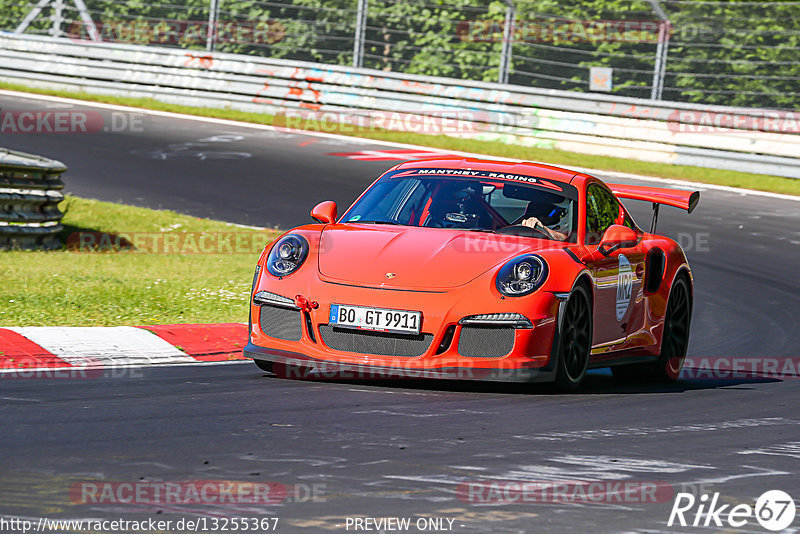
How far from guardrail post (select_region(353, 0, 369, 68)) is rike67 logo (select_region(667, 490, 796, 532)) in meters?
17.4

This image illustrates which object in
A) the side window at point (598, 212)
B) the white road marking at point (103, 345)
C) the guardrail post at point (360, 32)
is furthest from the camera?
the guardrail post at point (360, 32)

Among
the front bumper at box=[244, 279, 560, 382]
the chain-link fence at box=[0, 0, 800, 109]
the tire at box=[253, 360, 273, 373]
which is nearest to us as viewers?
the front bumper at box=[244, 279, 560, 382]

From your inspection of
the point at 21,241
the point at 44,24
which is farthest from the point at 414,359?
the point at 44,24

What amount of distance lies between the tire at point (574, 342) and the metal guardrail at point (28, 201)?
5.99m

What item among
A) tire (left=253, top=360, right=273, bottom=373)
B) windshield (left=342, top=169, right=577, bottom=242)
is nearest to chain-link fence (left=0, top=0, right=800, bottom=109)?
windshield (left=342, top=169, right=577, bottom=242)

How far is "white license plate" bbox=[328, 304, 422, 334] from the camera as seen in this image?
6.62 m

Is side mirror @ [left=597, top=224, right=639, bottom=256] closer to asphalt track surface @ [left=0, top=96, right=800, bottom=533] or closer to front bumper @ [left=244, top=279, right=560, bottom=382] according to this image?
asphalt track surface @ [left=0, top=96, right=800, bottom=533]

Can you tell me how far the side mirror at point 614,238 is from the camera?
7.52m

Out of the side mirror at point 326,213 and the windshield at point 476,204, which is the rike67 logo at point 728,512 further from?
the side mirror at point 326,213

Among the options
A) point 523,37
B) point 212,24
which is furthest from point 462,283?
point 212,24

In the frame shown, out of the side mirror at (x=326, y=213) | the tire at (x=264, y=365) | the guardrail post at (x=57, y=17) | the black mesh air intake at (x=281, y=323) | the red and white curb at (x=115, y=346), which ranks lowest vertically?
the red and white curb at (x=115, y=346)

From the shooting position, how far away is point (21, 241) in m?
11.8

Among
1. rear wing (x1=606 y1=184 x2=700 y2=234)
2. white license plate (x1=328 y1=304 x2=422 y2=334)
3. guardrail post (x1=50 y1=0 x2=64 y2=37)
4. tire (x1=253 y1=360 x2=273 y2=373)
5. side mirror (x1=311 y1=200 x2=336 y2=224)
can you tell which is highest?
guardrail post (x1=50 y1=0 x2=64 y2=37)

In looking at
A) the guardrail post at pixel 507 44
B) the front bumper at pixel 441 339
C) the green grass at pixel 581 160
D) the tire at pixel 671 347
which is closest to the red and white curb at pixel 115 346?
the front bumper at pixel 441 339
